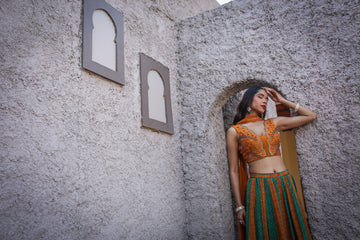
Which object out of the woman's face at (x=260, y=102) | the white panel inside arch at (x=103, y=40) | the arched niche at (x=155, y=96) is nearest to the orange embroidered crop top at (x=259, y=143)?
the woman's face at (x=260, y=102)

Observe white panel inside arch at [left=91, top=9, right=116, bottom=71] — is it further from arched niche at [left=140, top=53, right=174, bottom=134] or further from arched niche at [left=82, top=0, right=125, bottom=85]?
arched niche at [left=140, top=53, right=174, bottom=134]

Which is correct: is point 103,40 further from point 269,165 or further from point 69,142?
point 269,165

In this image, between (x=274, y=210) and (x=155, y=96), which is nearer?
(x=274, y=210)

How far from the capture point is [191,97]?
283 cm

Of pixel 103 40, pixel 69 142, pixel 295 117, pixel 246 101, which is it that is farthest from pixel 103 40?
pixel 295 117

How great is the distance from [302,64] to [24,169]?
234 cm

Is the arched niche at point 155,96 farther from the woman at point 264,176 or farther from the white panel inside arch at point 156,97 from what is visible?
the woman at point 264,176

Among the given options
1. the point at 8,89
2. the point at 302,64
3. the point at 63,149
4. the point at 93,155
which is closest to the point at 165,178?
the point at 93,155

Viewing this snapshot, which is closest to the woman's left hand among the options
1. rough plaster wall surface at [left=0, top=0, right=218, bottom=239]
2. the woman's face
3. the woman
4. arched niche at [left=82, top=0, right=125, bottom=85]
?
the woman

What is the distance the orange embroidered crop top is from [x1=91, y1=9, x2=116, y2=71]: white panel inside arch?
1.37m

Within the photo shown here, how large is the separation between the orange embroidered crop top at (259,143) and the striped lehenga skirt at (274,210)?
18 cm

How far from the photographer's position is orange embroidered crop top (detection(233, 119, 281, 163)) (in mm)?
2346

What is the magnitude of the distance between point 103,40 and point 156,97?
77cm

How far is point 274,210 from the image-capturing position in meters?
2.19
